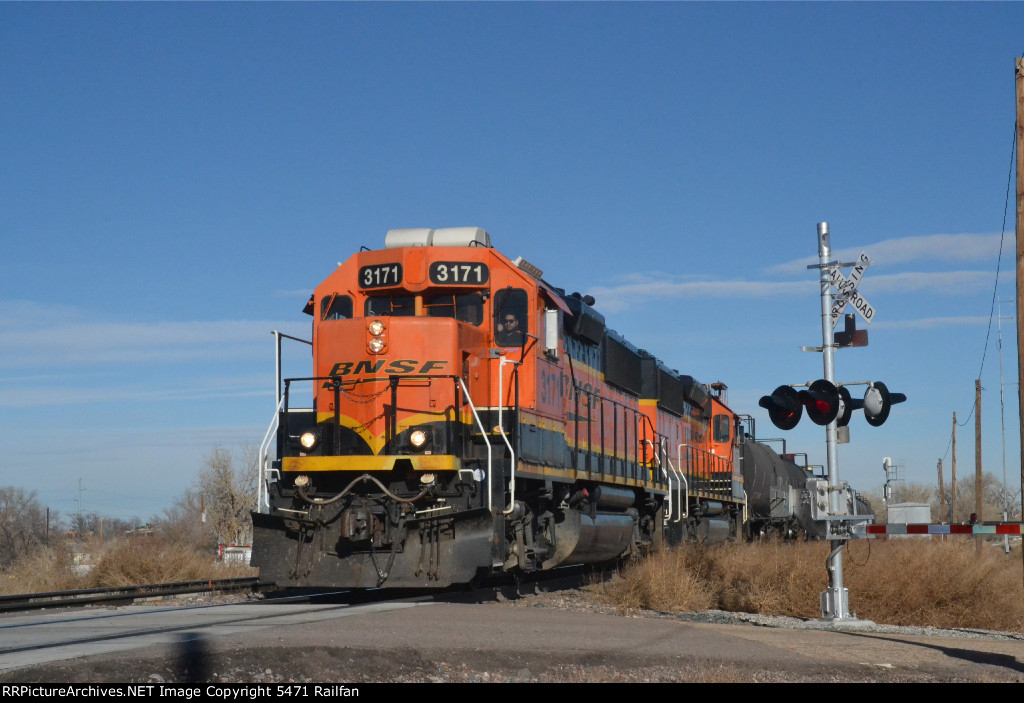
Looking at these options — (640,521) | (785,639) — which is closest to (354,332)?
(785,639)

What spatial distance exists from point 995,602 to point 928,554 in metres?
1.65

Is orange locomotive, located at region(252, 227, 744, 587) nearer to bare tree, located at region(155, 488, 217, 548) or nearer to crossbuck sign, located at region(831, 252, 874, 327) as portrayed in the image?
crossbuck sign, located at region(831, 252, 874, 327)

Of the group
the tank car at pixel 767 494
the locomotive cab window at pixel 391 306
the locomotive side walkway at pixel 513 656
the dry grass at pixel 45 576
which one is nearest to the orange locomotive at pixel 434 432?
the locomotive cab window at pixel 391 306

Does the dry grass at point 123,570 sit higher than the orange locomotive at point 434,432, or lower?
lower

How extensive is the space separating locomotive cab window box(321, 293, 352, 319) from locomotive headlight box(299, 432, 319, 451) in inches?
65.1

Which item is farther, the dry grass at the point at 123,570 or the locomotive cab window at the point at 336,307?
the dry grass at the point at 123,570

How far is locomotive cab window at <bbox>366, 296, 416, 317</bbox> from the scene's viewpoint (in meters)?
13.2

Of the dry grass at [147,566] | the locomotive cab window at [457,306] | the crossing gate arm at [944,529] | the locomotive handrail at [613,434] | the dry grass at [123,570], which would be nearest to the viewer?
the crossing gate arm at [944,529]

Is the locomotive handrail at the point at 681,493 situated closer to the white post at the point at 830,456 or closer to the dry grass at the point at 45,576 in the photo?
the white post at the point at 830,456

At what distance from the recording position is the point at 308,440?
12.5 metres

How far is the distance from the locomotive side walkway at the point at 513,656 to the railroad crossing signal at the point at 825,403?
8.31 feet

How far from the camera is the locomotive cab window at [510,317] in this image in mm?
13047

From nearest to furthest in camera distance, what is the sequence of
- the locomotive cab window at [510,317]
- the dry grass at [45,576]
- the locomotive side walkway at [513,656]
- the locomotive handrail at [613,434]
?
the locomotive side walkway at [513,656] → the locomotive cab window at [510,317] → the locomotive handrail at [613,434] → the dry grass at [45,576]

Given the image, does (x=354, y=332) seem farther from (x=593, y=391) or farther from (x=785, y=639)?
(x=785, y=639)
